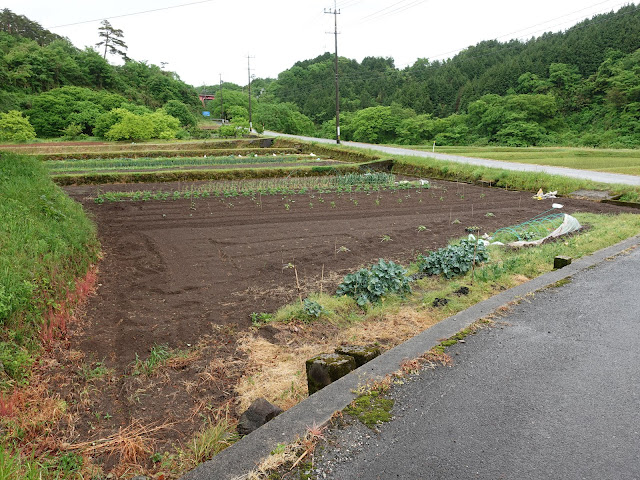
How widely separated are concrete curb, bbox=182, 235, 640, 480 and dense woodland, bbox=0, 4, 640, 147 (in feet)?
96.5

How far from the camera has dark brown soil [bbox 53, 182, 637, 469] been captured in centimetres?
382

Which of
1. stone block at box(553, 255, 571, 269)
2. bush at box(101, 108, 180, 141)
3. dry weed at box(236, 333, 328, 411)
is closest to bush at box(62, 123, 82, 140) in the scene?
bush at box(101, 108, 180, 141)

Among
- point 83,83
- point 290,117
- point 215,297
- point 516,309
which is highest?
point 83,83

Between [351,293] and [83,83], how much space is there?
5832 centimetres

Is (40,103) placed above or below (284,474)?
above

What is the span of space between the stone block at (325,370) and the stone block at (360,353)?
0.15m

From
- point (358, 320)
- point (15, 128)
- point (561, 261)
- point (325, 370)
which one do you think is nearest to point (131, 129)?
point (15, 128)

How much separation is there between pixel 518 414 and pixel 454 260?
12.0 ft

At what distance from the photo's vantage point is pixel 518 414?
279 centimetres

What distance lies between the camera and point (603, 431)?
8.57 ft

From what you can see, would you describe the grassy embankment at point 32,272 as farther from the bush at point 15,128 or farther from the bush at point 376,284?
the bush at point 15,128

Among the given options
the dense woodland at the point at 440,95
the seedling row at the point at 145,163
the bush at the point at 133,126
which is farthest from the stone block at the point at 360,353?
the bush at the point at 133,126

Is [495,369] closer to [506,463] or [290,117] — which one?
[506,463]

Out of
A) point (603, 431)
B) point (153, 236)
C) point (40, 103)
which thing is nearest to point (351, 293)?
point (603, 431)
